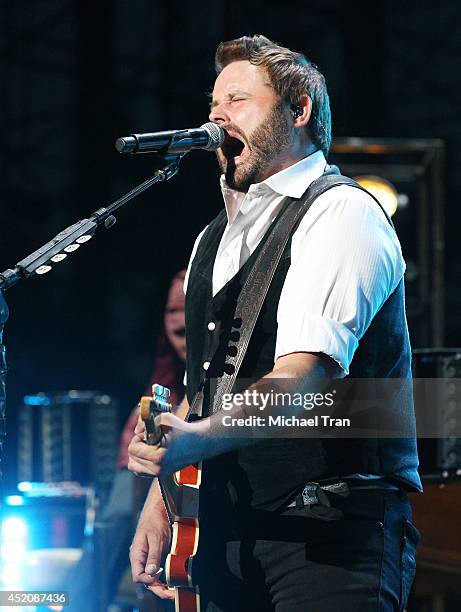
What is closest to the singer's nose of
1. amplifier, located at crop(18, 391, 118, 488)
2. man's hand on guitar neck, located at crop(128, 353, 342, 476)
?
man's hand on guitar neck, located at crop(128, 353, 342, 476)

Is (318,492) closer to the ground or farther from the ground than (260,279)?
closer to the ground

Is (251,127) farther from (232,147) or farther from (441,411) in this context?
(441,411)

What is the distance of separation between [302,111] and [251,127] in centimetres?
13

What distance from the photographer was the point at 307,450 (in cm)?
194

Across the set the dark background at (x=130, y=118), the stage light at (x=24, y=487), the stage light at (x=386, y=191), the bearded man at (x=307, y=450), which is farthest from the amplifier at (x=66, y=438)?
the bearded man at (x=307, y=450)

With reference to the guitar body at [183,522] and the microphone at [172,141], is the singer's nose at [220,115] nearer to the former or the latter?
the microphone at [172,141]

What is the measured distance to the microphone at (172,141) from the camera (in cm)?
200

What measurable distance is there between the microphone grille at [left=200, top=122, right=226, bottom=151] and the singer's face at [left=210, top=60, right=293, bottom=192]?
0.04 metres

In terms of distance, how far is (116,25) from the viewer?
21.0 feet

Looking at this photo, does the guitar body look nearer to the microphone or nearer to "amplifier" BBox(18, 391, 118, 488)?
the microphone

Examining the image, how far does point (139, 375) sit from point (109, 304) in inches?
19.4

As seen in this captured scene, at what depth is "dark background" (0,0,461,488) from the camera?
633cm

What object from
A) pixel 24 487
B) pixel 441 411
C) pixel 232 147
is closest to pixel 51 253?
pixel 232 147

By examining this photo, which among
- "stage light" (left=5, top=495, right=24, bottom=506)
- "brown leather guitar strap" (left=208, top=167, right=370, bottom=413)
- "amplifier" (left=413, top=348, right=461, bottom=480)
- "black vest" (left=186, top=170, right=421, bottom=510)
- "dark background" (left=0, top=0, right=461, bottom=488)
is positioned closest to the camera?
"black vest" (left=186, top=170, right=421, bottom=510)
